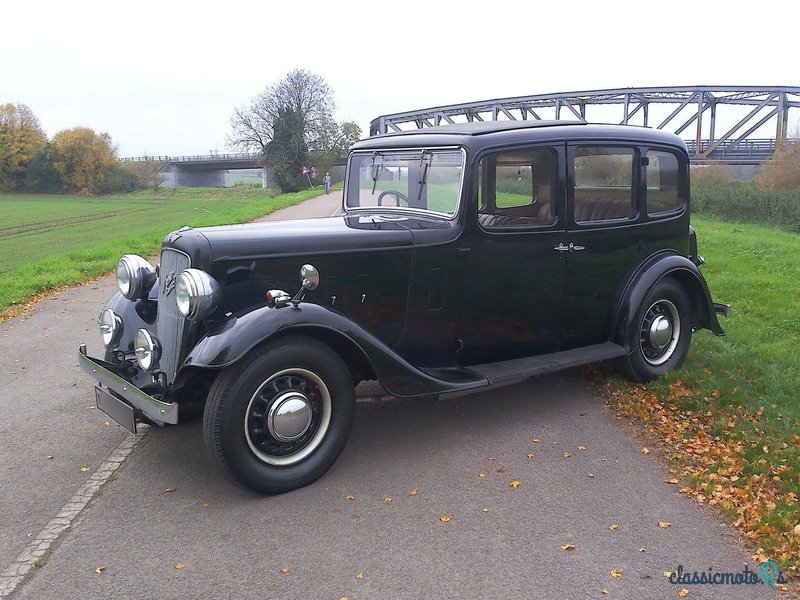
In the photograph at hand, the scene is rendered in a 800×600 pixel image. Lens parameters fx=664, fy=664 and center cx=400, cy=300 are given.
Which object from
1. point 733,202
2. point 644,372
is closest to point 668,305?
point 644,372

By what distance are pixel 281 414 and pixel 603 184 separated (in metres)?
3.25

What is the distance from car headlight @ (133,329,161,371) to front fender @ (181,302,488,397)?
42 centimetres

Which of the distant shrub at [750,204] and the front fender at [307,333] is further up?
the distant shrub at [750,204]

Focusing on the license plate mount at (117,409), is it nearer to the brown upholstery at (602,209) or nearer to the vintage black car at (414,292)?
the vintage black car at (414,292)

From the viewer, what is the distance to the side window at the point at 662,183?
5660 millimetres

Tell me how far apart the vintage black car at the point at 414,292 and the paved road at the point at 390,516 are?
1.28ft

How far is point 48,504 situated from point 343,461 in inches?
68.7

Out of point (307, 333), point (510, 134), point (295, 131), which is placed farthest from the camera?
point (295, 131)

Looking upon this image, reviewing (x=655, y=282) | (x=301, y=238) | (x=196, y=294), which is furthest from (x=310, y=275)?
(x=655, y=282)

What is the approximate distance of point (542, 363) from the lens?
5.06 m

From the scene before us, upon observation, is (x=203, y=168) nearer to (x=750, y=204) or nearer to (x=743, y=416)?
(x=750, y=204)

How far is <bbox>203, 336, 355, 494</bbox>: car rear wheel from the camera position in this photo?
3.66 meters

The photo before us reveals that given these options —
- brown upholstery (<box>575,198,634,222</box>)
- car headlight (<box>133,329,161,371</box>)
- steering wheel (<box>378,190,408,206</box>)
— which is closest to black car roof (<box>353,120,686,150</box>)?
steering wheel (<box>378,190,408,206</box>)

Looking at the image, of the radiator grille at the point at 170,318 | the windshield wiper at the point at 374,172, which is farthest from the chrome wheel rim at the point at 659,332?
the radiator grille at the point at 170,318
